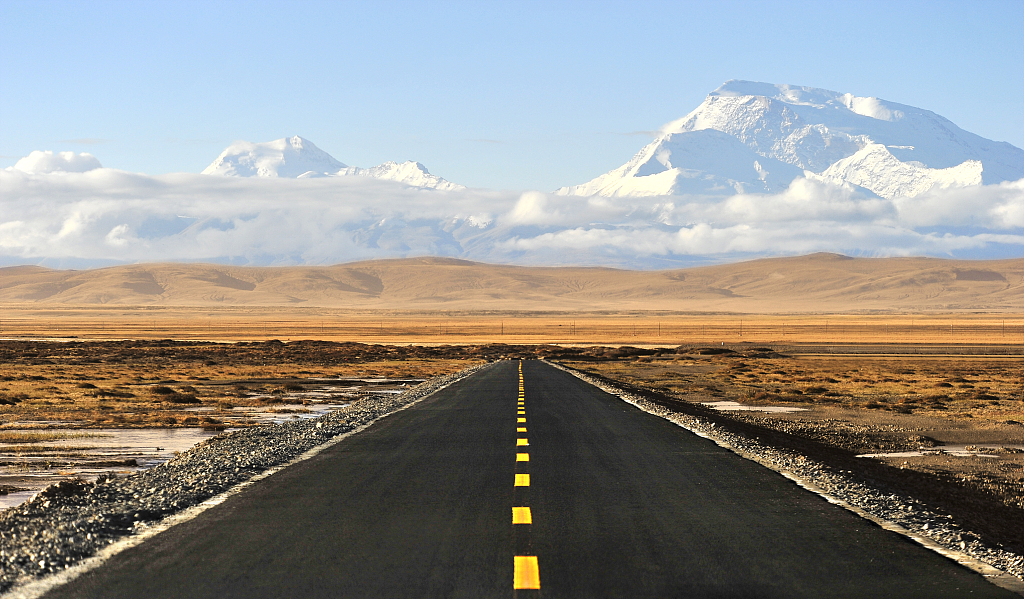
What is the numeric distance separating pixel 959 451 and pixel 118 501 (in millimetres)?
15130

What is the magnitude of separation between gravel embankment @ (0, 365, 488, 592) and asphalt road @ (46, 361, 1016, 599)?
57cm

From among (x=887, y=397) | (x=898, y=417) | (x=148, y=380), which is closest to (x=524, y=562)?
(x=898, y=417)

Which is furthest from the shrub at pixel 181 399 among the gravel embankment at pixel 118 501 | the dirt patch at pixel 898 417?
the dirt patch at pixel 898 417

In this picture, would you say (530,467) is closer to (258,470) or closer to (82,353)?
(258,470)

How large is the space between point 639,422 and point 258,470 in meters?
9.96

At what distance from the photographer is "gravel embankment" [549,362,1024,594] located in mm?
8516

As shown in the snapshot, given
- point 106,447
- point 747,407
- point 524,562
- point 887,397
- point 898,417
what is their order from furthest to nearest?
1. point 887,397
2. point 747,407
3. point 898,417
4. point 106,447
5. point 524,562

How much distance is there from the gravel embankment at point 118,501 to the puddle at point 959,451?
1076 centimetres

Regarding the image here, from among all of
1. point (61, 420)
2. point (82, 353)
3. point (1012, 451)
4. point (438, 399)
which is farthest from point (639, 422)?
point (82, 353)

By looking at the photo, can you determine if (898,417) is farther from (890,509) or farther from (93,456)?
(93,456)

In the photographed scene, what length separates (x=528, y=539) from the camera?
9141 mm

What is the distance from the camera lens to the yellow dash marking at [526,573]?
24.4 ft

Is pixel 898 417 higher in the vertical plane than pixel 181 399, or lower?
lower

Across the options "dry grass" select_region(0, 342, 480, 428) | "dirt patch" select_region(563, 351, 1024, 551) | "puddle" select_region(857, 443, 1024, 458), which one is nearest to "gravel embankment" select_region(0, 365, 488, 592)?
"dry grass" select_region(0, 342, 480, 428)
